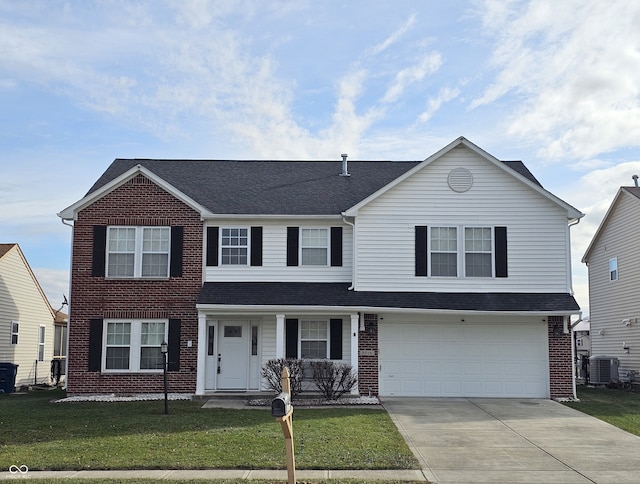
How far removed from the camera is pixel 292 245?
819 inches

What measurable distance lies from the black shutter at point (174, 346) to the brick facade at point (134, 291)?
0.37 ft

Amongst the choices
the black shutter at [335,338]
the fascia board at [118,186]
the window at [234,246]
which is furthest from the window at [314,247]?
the fascia board at [118,186]

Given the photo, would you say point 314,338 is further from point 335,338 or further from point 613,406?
point 613,406

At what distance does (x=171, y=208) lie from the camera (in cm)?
2058

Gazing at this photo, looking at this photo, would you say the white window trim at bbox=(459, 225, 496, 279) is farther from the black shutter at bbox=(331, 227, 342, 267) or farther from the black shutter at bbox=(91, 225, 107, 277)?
the black shutter at bbox=(91, 225, 107, 277)

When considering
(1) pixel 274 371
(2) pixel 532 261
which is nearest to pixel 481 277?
(2) pixel 532 261

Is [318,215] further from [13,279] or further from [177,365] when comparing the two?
[13,279]

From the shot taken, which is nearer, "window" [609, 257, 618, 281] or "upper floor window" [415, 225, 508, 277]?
"upper floor window" [415, 225, 508, 277]

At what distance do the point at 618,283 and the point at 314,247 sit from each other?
→ 492 inches

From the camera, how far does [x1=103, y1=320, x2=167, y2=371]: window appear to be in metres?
19.9

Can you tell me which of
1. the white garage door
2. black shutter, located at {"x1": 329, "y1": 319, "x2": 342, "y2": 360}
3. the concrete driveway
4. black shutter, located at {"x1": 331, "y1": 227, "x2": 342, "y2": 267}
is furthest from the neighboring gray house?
black shutter, located at {"x1": 329, "y1": 319, "x2": 342, "y2": 360}

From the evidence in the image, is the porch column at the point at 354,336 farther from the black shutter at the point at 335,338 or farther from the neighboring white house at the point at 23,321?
the neighboring white house at the point at 23,321

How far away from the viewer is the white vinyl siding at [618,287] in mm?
24734

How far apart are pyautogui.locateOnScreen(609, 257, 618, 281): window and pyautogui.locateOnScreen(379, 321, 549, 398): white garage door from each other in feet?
27.2
